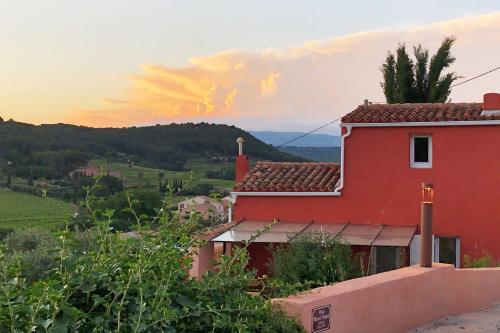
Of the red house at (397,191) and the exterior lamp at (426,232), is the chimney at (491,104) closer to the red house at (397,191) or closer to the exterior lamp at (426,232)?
the red house at (397,191)

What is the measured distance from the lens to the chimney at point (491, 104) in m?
18.7

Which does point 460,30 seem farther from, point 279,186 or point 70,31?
point 70,31

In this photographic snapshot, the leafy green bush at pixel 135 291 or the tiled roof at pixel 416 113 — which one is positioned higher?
the tiled roof at pixel 416 113

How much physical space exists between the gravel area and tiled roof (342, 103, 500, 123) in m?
7.80

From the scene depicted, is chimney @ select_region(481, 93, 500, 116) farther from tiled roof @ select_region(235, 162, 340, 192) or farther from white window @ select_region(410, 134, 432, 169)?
tiled roof @ select_region(235, 162, 340, 192)

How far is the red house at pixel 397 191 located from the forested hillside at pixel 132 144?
78.5ft

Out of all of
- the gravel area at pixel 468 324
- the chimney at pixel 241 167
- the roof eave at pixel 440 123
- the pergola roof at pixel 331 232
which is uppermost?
the roof eave at pixel 440 123

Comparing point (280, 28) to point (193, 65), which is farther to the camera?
point (193, 65)

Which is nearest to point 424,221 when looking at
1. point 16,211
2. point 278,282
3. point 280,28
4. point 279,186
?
point 278,282

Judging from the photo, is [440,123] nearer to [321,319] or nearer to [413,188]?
[413,188]

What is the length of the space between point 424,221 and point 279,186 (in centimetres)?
963

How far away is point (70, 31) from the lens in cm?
2712

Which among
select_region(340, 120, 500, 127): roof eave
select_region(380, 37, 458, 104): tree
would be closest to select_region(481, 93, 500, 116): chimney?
select_region(340, 120, 500, 127): roof eave

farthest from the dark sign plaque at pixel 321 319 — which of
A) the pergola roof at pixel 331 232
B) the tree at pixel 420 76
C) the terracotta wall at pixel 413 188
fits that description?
the tree at pixel 420 76
